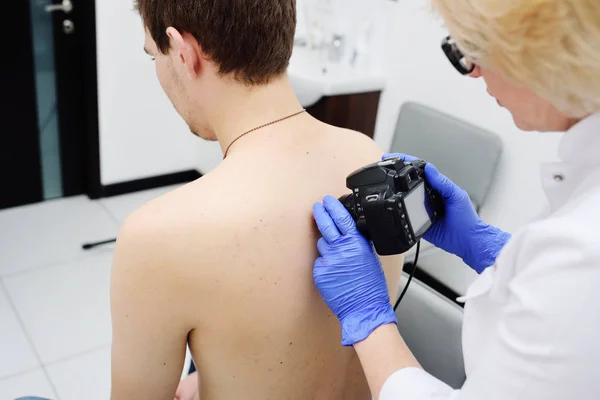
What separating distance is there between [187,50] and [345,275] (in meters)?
0.44

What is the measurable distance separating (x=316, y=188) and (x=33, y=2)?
231cm

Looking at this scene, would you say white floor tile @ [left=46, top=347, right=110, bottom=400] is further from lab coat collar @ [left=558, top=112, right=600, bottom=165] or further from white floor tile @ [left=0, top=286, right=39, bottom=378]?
lab coat collar @ [left=558, top=112, right=600, bottom=165]

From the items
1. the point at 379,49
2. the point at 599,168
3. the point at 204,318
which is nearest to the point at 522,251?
the point at 599,168

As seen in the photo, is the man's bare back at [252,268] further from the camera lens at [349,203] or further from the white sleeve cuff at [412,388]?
the white sleeve cuff at [412,388]

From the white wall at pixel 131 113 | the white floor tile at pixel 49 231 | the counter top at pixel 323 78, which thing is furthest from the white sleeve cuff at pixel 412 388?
the white wall at pixel 131 113

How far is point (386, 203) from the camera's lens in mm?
834

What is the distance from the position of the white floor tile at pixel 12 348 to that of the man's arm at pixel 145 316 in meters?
1.26

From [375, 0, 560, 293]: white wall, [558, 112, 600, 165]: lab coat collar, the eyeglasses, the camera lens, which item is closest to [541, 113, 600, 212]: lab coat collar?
[558, 112, 600, 165]: lab coat collar

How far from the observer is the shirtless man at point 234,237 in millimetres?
818

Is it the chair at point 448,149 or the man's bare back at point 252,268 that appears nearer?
the man's bare back at point 252,268

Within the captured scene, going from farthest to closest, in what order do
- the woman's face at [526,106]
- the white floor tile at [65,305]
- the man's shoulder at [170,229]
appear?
the white floor tile at [65,305]
the man's shoulder at [170,229]
the woman's face at [526,106]

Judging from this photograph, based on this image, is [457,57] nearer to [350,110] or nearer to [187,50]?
[187,50]

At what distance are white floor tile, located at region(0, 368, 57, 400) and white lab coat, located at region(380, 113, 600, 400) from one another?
1666mm

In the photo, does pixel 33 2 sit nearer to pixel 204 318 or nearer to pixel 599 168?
pixel 204 318
